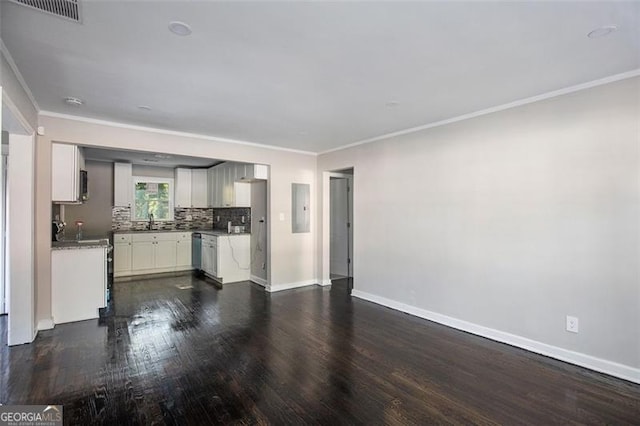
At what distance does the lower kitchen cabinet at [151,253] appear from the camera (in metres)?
A: 6.45

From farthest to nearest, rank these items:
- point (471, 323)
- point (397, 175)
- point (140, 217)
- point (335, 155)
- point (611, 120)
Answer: point (140, 217)
point (335, 155)
point (397, 175)
point (471, 323)
point (611, 120)

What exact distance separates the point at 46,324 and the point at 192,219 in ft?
14.2

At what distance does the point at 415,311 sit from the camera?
422 cm

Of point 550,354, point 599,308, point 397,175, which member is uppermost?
point 397,175

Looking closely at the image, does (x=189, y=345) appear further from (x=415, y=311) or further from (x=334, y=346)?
(x=415, y=311)

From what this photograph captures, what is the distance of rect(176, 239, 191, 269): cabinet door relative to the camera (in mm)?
7070

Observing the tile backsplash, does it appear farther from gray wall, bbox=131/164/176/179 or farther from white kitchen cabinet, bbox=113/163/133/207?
gray wall, bbox=131/164/176/179

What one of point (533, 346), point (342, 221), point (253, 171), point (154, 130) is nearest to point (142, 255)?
point (253, 171)

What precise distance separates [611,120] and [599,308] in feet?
5.34

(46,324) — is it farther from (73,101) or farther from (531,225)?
(531,225)

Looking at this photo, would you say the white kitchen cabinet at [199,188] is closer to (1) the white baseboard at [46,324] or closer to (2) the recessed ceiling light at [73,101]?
(1) the white baseboard at [46,324]

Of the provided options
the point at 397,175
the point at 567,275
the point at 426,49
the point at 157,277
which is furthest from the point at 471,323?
the point at 157,277

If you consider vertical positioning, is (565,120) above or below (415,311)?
above

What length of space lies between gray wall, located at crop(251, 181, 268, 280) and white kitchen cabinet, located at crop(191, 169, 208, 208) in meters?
1.81
